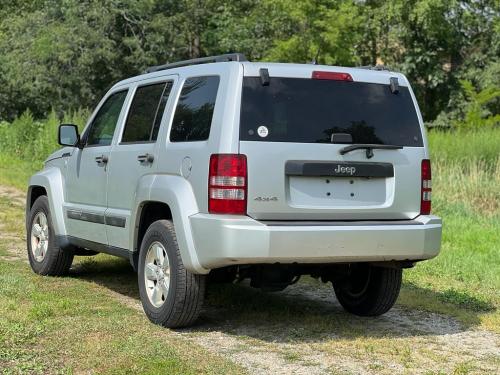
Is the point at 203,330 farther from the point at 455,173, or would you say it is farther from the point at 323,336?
the point at 455,173

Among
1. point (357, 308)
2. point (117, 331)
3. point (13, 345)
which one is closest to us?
point (13, 345)

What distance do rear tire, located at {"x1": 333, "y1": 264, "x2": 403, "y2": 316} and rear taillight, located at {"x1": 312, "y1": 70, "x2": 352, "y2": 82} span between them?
1546 millimetres

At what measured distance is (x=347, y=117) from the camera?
6066mm

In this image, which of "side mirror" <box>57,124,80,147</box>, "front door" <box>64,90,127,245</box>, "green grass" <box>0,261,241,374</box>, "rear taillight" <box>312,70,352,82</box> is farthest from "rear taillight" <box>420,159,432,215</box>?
"side mirror" <box>57,124,80,147</box>

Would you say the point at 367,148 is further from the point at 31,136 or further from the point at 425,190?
the point at 31,136

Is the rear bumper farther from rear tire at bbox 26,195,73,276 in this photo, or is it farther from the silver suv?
rear tire at bbox 26,195,73,276

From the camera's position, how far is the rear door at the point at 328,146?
5.68 m

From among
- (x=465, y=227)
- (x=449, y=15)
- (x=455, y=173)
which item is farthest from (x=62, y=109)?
(x=465, y=227)

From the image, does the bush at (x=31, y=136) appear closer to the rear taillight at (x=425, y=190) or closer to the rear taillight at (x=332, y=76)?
the rear taillight at (x=332, y=76)

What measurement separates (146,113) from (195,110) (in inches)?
34.4

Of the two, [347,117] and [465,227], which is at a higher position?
[347,117]

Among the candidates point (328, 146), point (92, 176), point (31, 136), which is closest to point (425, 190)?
point (328, 146)

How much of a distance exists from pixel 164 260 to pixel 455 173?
37.7ft

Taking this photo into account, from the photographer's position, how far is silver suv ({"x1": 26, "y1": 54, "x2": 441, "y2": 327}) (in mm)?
5621
